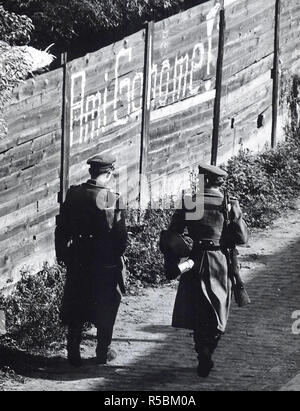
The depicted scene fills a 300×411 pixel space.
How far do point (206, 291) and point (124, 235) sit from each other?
33.3 inches

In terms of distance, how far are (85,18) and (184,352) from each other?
5.94 metres

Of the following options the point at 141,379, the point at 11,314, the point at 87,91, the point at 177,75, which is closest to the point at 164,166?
the point at 177,75

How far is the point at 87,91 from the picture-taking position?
12.2 m

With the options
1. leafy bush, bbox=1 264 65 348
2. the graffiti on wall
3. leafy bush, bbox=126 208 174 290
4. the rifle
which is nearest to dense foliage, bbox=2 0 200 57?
the graffiti on wall

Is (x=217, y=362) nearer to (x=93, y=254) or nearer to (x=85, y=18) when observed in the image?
(x=93, y=254)

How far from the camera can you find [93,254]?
9773mm

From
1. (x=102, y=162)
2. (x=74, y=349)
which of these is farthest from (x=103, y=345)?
(x=102, y=162)

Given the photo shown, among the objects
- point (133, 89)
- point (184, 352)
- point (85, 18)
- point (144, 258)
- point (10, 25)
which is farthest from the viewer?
point (85, 18)

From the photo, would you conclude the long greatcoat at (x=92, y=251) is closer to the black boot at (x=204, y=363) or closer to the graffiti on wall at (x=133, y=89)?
the black boot at (x=204, y=363)

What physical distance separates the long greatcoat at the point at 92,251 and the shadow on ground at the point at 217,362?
0.48 meters

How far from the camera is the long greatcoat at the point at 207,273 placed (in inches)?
375

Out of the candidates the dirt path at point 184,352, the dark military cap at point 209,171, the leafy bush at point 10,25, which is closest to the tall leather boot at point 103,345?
the dirt path at point 184,352

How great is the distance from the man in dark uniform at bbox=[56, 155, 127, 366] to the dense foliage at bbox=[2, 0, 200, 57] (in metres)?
4.61

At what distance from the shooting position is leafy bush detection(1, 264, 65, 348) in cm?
1011
